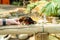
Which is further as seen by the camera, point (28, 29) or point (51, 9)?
point (51, 9)

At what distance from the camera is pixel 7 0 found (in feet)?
20.7

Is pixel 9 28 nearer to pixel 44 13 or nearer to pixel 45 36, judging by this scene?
pixel 45 36

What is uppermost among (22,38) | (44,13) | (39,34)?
(44,13)

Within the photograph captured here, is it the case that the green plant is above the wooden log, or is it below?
above

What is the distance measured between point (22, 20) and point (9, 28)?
0.63ft

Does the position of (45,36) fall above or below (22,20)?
below

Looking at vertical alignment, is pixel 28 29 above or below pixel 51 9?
below

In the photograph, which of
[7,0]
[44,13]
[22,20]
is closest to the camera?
[22,20]

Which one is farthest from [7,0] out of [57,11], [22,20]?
[22,20]

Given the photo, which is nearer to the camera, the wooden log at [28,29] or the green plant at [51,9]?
the wooden log at [28,29]

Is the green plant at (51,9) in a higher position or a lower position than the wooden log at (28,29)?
higher

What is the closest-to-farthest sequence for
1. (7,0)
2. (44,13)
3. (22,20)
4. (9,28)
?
(9,28) → (22,20) → (44,13) → (7,0)

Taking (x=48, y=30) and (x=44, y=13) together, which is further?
(x=44, y=13)

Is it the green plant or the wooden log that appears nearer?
the wooden log
